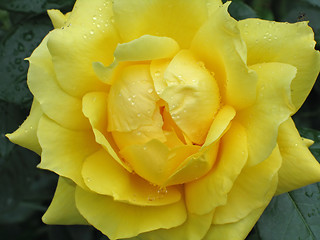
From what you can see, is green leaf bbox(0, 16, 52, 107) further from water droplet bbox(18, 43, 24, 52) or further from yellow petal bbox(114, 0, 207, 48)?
yellow petal bbox(114, 0, 207, 48)

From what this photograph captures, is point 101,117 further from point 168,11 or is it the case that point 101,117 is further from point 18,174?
point 18,174

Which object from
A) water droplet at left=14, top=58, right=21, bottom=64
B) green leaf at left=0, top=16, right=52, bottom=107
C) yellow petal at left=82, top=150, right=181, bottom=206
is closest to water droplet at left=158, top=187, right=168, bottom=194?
yellow petal at left=82, top=150, right=181, bottom=206

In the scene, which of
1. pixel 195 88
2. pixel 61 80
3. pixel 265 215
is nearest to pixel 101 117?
pixel 61 80

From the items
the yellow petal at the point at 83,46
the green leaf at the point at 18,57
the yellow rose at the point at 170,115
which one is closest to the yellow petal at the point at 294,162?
the yellow rose at the point at 170,115

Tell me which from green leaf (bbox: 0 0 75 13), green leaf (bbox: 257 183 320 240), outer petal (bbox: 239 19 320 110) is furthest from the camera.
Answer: green leaf (bbox: 0 0 75 13)

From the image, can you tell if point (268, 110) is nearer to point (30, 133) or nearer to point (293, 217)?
point (293, 217)
